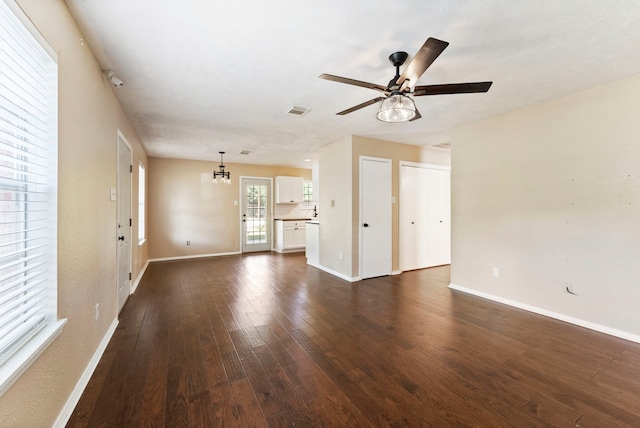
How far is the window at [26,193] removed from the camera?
3.62ft

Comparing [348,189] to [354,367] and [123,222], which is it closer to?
[354,367]

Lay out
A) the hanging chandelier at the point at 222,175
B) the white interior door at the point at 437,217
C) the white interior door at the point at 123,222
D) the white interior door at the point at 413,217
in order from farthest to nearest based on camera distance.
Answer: the hanging chandelier at the point at 222,175
the white interior door at the point at 437,217
the white interior door at the point at 413,217
the white interior door at the point at 123,222

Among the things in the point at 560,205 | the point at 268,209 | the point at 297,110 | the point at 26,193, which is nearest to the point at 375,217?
the point at 297,110

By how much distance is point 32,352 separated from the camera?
119cm

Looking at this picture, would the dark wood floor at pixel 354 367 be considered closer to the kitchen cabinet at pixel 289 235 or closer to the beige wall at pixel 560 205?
the beige wall at pixel 560 205

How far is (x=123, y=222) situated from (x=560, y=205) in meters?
4.99

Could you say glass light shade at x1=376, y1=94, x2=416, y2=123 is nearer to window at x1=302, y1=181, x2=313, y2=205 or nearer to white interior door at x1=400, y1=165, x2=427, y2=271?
white interior door at x1=400, y1=165, x2=427, y2=271

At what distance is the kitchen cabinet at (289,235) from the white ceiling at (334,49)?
13.4 ft

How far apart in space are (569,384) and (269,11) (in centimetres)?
316

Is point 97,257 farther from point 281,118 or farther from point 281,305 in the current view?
point 281,118

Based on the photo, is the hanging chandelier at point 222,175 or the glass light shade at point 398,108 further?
the hanging chandelier at point 222,175

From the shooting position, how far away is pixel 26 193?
127 cm

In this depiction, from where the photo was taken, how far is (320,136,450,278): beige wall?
14.6 feet

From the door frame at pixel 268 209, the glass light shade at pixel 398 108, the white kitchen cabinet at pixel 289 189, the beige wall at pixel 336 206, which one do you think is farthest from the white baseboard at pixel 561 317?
the door frame at pixel 268 209
